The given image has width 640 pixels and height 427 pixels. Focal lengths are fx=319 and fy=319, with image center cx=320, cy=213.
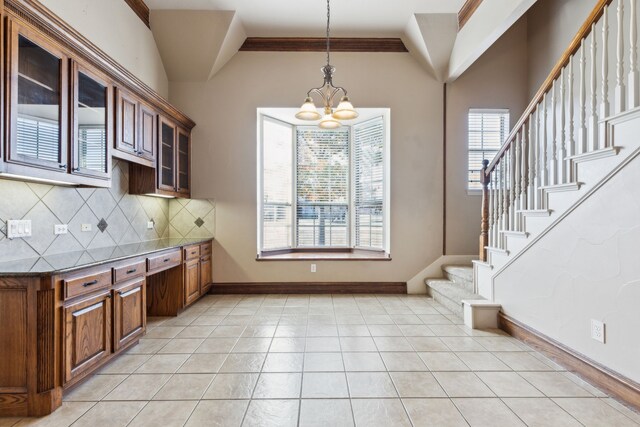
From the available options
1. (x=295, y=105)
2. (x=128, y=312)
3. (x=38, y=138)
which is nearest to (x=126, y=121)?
(x=38, y=138)

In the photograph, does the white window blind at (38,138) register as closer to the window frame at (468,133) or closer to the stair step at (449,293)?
the stair step at (449,293)

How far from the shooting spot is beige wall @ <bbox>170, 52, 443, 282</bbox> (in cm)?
449

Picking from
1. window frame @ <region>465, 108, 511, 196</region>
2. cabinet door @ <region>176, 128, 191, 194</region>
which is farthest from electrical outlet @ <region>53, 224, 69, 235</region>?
window frame @ <region>465, 108, 511, 196</region>

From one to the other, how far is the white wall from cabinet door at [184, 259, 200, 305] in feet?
11.3

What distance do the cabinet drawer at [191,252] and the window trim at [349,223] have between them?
0.87m

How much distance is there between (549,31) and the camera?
427 cm

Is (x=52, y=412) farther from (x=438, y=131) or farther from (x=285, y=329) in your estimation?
(x=438, y=131)

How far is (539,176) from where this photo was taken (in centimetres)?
284

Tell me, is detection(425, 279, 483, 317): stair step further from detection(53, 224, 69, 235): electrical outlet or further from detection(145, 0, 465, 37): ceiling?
detection(53, 224, 69, 235): electrical outlet

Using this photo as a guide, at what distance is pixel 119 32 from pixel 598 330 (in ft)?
16.2

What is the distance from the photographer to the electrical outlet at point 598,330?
2066 millimetres

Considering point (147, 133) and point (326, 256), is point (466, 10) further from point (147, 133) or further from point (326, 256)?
point (147, 133)

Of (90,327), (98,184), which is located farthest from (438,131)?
(90,327)

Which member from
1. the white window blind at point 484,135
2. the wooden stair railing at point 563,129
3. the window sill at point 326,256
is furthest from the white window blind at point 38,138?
the white window blind at point 484,135
